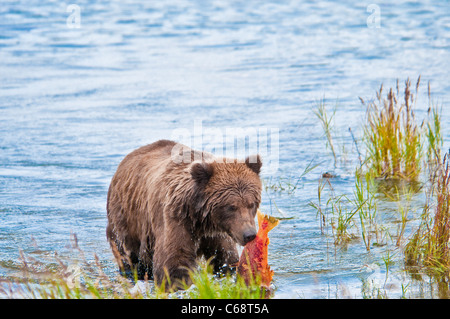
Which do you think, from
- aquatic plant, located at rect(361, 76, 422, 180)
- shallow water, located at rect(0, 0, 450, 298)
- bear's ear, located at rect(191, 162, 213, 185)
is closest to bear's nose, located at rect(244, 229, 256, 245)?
bear's ear, located at rect(191, 162, 213, 185)

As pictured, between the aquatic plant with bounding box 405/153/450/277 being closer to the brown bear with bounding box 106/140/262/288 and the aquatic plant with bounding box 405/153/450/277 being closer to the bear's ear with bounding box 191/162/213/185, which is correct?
the brown bear with bounding box 106/140/262/288

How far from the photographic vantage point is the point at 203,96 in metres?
15.2

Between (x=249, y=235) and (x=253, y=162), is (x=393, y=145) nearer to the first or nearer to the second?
(x=253, y=162)

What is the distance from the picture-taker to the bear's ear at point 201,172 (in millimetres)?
5730

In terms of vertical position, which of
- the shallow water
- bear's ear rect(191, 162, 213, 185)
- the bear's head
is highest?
bear's ear rect(191, 162, 213, 185)

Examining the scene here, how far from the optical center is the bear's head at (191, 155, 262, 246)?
5.68 m

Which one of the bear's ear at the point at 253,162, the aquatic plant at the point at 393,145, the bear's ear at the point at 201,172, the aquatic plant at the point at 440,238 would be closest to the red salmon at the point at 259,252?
the bear's ear at the point at 253,162

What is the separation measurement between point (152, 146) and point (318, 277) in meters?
2.08

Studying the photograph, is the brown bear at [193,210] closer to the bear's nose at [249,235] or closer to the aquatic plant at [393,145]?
the bear's nose at [249,235]

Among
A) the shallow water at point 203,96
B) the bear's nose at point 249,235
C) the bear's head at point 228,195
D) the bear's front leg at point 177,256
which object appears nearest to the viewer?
the bear's nose at point 249,235

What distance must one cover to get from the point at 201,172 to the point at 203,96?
9546 millimetres

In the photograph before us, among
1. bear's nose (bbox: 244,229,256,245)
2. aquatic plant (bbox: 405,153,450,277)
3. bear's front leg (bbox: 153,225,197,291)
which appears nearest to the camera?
bear's nose (bbox: 244,229,256,245)

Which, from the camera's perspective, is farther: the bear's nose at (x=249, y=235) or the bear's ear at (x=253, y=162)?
the bear's ear at (x=253, y=162)

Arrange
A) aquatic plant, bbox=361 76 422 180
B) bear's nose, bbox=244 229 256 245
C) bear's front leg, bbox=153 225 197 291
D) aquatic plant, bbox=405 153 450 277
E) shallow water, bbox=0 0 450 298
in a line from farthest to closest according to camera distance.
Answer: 1. aquatic plant, bbox=361 76 422 180
2. shallow water, bbox=0 0 450 298
3. aquatic plant, bbox=405 153 450 277
4. bear's front leg, bbox=153 225 197 291
5. bear's nose, bbox=244 229 256 245
